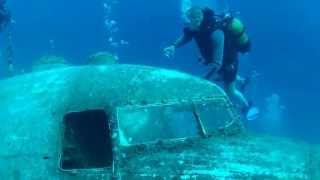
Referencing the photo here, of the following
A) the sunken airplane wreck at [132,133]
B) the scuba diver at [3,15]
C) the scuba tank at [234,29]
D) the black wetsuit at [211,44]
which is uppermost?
the scuba diver at [3,15]

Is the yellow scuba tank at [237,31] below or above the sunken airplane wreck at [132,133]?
above

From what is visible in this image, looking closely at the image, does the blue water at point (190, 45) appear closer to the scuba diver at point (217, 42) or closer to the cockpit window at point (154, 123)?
the scuba diver at point (217, 42)

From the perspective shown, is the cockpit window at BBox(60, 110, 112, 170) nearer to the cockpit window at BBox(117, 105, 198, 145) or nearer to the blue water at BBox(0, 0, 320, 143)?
the cockpit window at BBox(117, 105, 198, 145)

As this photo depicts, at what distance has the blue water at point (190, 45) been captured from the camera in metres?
33.6

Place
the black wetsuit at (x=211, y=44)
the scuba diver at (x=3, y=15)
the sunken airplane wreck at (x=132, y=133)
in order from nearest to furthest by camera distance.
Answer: the sunken airplane wreck at (x=132, y=133)
the black wetsuit at (x=211, y=44)
the scuba diver at (x=3, y=15)

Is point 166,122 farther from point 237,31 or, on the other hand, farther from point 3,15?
point 3,15

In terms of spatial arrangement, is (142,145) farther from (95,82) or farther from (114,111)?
(95,82)

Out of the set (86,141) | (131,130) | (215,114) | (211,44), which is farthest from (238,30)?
(131,130)

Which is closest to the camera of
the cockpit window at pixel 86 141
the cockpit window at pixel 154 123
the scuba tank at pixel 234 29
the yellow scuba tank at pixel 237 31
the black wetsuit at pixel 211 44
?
the cockpit window at pixel 154 123

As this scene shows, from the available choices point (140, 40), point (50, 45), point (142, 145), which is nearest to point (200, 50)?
point (142, 145)

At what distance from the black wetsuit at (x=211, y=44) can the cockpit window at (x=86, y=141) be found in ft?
13.9

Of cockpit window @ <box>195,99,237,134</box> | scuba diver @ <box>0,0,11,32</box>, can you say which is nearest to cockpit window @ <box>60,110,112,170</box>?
cockpit window @ <box>195,99,237,134</box>

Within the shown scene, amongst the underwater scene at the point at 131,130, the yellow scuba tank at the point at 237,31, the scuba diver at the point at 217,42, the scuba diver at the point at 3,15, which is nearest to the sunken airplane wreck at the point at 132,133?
the underwater scene at the point at 131,130

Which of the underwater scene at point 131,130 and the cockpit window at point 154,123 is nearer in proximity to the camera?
→ the underwater scene at point 131,130
